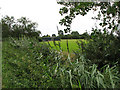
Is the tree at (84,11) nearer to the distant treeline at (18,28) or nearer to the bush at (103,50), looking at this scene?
the bush at (103,50)

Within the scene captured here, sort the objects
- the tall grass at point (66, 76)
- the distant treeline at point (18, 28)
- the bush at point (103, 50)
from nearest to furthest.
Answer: the tall grass at point (66, 76), the bush at point (103, 50), the distant treeline at point (18, 28)

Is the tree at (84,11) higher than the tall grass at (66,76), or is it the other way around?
the tree at (84,11)

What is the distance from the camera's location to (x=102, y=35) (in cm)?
436

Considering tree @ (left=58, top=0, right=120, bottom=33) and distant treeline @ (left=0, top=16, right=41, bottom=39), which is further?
distant treeline @ (left=0, top=16, right=41, bottom=39)

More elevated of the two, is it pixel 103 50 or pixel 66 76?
pixel 103 50

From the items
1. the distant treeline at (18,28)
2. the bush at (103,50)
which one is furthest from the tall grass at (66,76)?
the distant treeline at (18,28)

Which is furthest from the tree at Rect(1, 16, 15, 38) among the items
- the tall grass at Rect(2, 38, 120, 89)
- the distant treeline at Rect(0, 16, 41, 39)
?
the tall grass at Rect(2, 38, 120, 89)

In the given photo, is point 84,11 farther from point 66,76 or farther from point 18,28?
point 18,28

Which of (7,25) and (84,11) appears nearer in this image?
(84,11)

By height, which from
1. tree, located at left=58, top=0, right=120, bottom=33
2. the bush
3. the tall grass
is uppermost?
tree, located at left=58, top=0, right=120, bottom=33

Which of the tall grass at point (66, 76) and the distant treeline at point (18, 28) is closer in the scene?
the tall grass at point (66, 76)

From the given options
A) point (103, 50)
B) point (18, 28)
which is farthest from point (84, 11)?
point (18, 28)

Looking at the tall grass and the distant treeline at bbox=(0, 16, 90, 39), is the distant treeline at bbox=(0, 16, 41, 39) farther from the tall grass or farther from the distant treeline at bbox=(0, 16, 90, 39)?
the tall grass

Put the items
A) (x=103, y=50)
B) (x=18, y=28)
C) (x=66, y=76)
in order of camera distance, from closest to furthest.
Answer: (x=66, y=76) → (x=103, y=50) → (x=18, y=28)
